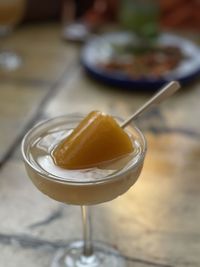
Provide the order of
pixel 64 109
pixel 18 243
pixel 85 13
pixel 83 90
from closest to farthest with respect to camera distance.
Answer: pixel 18 243
pixel 64 109
pixel 83 90
pixel 85 13

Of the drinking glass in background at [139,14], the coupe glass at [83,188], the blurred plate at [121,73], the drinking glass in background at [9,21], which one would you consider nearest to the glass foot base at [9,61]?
the drinking glass in background at [9,21]

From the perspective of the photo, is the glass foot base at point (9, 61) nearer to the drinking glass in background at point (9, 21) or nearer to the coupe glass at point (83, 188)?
the drinking glass in background at point (9, 21)

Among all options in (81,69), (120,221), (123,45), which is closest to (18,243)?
(120,221)

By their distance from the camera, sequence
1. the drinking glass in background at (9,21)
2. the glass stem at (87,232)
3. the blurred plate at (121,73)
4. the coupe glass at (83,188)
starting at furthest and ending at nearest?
the drinking glass in background at (9,21), the blurred plate at (121,73), the glass stem at (87,232), the coupe glass at (83,188)

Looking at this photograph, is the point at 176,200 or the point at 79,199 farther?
the point at 176,200

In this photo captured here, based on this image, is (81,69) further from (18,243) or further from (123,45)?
(18,243)

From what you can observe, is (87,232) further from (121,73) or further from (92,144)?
(121,73)

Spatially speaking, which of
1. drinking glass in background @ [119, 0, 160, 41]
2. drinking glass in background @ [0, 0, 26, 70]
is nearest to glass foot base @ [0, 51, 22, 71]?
drinking glass in background @ [0, 0, 26, 70]

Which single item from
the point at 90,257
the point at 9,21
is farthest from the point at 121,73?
the point at 90,257

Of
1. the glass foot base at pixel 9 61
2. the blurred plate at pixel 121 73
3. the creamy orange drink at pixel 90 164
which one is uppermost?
the creamy orange drink at pixel 90 164
